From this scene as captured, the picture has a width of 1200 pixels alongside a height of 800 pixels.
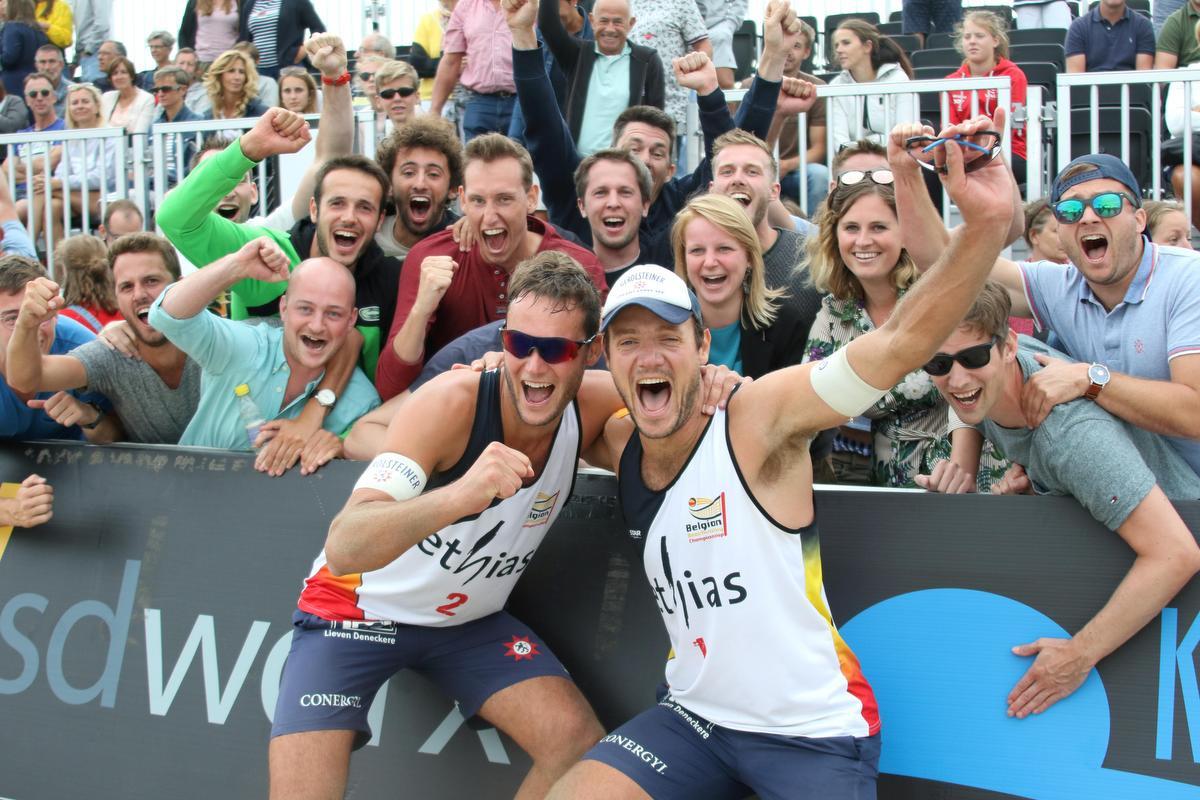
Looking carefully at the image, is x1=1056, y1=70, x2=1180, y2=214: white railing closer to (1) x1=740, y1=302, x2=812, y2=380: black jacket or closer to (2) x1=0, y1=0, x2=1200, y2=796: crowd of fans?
(2) x1=0, y1=0, x2=1200, y2=796: crowd of fans

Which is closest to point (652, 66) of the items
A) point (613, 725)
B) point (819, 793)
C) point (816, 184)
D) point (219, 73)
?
point (816, 184)

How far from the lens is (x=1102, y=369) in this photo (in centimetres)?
370

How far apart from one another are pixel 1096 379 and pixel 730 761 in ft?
5.33

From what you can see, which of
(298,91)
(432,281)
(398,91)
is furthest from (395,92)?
(432,281)

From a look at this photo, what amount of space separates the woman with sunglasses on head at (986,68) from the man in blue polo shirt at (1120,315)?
3.72 m

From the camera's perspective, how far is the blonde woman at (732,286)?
4.77m

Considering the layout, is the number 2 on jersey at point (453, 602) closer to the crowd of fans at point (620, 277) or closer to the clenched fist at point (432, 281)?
the crowd of fans at point (620, 277)

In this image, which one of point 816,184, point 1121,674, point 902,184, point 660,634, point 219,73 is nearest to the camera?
point 902,184

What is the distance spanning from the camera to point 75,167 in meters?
10.0

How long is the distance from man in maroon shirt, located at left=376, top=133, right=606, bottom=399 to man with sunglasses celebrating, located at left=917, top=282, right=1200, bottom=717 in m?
1.79

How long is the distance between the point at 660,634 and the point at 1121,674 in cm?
149

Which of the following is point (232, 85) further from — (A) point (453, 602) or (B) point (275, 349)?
(A) point (453, 602)

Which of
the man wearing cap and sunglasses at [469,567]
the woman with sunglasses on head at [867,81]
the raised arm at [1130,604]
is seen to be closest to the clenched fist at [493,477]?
the man wearing cap and sunglasses at [469,567]

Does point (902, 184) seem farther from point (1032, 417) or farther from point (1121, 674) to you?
point (1121, 674)
